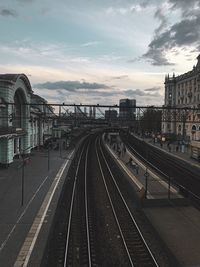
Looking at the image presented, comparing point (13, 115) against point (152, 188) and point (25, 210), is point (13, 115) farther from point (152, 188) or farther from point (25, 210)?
point (25, 210)

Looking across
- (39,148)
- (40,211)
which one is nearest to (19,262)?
(40,211)

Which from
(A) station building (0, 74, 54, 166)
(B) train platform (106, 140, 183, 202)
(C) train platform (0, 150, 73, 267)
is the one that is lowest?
(B) train platform (106, 140, 183, 202)

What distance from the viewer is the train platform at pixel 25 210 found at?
17256 millimetres

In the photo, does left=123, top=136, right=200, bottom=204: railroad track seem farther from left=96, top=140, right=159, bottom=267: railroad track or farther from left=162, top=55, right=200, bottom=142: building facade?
left=162, top=55, right=200, bottom=142: building facade

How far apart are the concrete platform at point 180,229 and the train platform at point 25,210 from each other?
734 cm

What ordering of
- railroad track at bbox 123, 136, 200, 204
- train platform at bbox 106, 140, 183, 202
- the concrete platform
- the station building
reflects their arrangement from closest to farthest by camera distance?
Answer: the concrete platform → train platform at bbox 106, 140, 183, 202 → railroad track at bbox 123, 136, 200, 204 → the station building

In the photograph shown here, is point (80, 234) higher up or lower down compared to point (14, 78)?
lower down

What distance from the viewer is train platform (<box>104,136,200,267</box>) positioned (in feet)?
65.0

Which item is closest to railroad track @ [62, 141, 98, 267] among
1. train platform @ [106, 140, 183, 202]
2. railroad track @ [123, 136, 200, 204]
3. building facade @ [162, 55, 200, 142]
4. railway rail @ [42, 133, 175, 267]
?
railway rail @ [42, 133, 175, 267]

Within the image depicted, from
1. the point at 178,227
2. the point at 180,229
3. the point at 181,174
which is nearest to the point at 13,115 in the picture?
the point at 181,174

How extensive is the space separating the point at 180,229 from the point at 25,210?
1070cm

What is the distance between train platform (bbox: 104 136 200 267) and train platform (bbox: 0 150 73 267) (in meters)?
7.33

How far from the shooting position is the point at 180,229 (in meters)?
24.6

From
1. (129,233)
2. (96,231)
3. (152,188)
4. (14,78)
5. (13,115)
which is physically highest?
(14,78)
